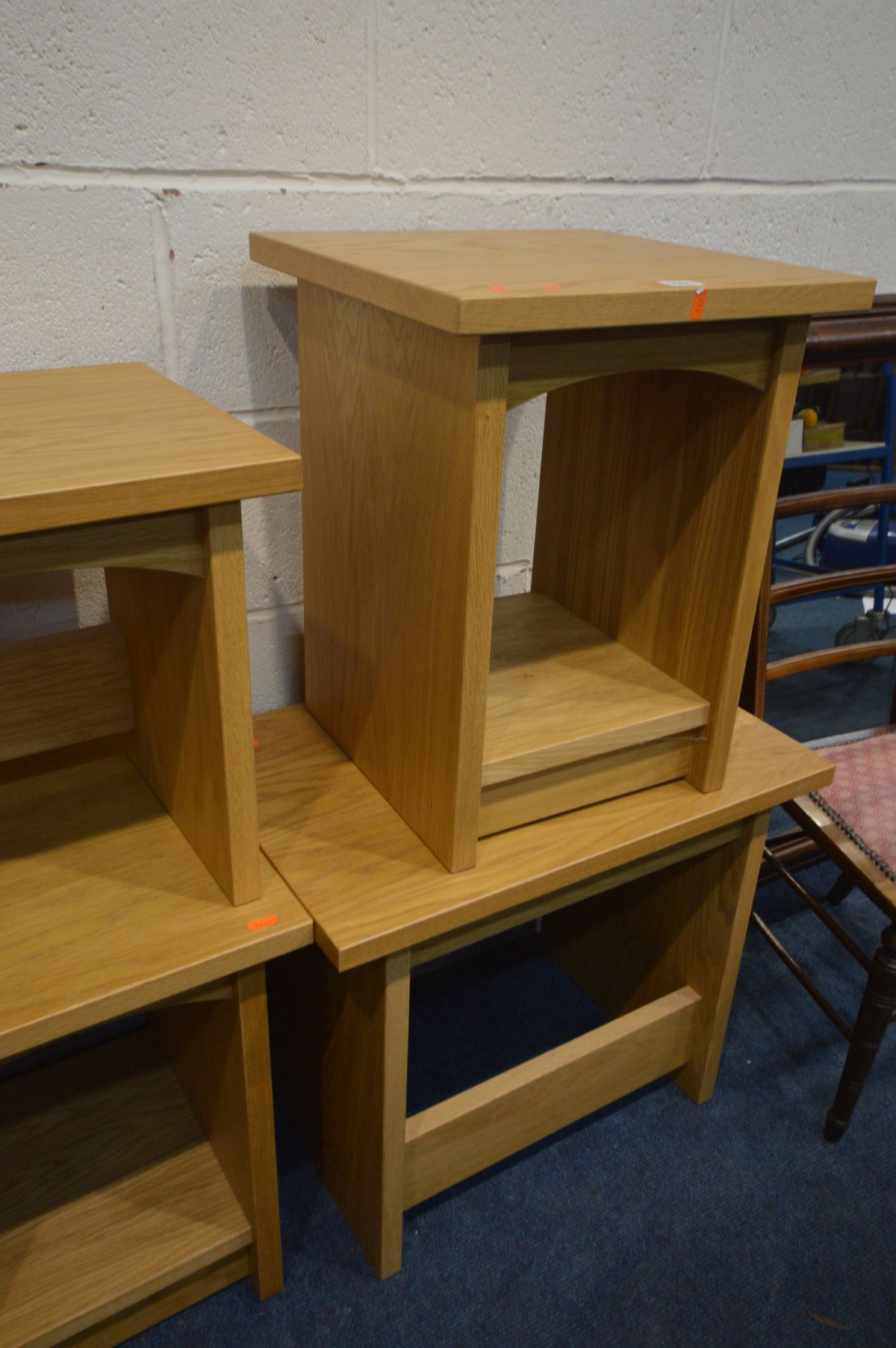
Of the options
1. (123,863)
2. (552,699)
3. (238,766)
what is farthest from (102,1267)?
(552,699)

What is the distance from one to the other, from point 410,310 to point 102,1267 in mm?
1129

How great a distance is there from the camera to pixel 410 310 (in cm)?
83

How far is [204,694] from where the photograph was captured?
936mm

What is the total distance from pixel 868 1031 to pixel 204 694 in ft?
3.68

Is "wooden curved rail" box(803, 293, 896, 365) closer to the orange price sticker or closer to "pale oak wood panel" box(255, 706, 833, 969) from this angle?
"pale oak wood panel" box(255, 706, 833, 969)

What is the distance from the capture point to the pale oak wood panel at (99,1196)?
114cm

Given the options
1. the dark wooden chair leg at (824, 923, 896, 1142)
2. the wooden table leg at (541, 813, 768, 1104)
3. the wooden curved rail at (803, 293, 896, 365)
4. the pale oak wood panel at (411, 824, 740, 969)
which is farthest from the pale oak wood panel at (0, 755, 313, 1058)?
the wooden curved rail at (803, 293, 896, 365)

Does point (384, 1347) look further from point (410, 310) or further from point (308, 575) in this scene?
point (410, 310)

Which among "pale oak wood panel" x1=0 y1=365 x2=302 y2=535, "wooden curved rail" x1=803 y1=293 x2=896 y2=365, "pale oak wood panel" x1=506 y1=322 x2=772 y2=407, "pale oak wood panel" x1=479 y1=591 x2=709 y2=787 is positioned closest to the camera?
"pale oak wood panel" x1=0 y1=365 x2=302 y2=535

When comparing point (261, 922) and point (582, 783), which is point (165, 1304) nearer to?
point (261, 922)

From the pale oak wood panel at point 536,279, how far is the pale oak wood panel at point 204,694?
0.25m

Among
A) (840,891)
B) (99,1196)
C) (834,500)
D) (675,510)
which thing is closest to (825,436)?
(834,500)

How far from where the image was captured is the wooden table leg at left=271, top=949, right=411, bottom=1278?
44.5 inches

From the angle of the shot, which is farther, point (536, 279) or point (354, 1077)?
point (354, 1077)
